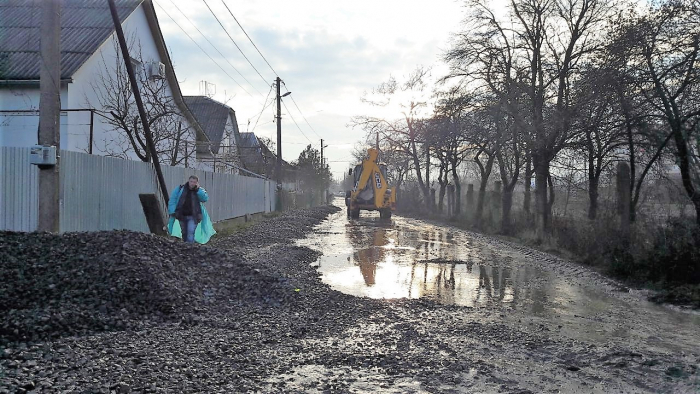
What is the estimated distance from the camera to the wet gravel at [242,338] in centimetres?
458

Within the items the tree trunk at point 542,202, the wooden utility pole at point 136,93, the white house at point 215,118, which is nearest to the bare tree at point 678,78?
the tree trunk at point 542,202

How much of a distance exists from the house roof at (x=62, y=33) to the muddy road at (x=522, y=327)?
37.9 ft

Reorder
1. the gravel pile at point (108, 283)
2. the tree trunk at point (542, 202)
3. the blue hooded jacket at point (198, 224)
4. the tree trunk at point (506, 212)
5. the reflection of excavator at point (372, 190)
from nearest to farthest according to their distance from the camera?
1. the gravel pile at point (108, 283)
2. the blue hooded jacket at point (198, 224)
3. the tree trunk at point (542, 202)
4. the tree trunk at point (506, 212)
5. the reflection of excavator at point (372, 190)

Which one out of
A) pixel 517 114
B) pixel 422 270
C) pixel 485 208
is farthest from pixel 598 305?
pixel 485 208

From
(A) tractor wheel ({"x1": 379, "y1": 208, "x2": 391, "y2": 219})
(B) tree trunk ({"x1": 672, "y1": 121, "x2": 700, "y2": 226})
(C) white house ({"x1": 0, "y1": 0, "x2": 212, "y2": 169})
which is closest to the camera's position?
(B) tree trunk ({"x1": 672, "y1": 121, "x2": 700, "y2": 226})

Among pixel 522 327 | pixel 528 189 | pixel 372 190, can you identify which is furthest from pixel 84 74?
pixel 528 189

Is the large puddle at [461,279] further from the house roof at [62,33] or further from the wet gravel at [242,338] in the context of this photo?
the house roof at [62,33]

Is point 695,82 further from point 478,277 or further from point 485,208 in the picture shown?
point 485,208

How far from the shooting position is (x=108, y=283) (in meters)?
6.55

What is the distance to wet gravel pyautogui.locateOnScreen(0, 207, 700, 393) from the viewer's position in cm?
458

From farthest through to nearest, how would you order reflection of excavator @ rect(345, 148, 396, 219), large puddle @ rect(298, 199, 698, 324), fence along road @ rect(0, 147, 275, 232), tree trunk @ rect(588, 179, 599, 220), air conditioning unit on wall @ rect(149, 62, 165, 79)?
reflection of excavator @ rect(345, 148, 396, 219), air conditioning unit on wall @ rect(149, 62, 165, 79), tree trunk @ rect(588, 179, 599, 220), fence along road @ rect(0, 147, 275, 232), large puddle @ rect(298, 199, 698, 324)

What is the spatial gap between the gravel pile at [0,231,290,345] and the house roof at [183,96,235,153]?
32537 millimetres

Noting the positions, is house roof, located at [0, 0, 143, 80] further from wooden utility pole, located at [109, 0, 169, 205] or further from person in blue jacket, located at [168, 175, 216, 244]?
person in blue jacket, located at [168, 175, 216, 244]

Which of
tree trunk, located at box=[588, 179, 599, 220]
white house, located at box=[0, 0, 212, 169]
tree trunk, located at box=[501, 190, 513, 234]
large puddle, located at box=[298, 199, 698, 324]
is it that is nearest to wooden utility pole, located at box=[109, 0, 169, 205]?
white house, located at box=[0, 0, 212, 169]
